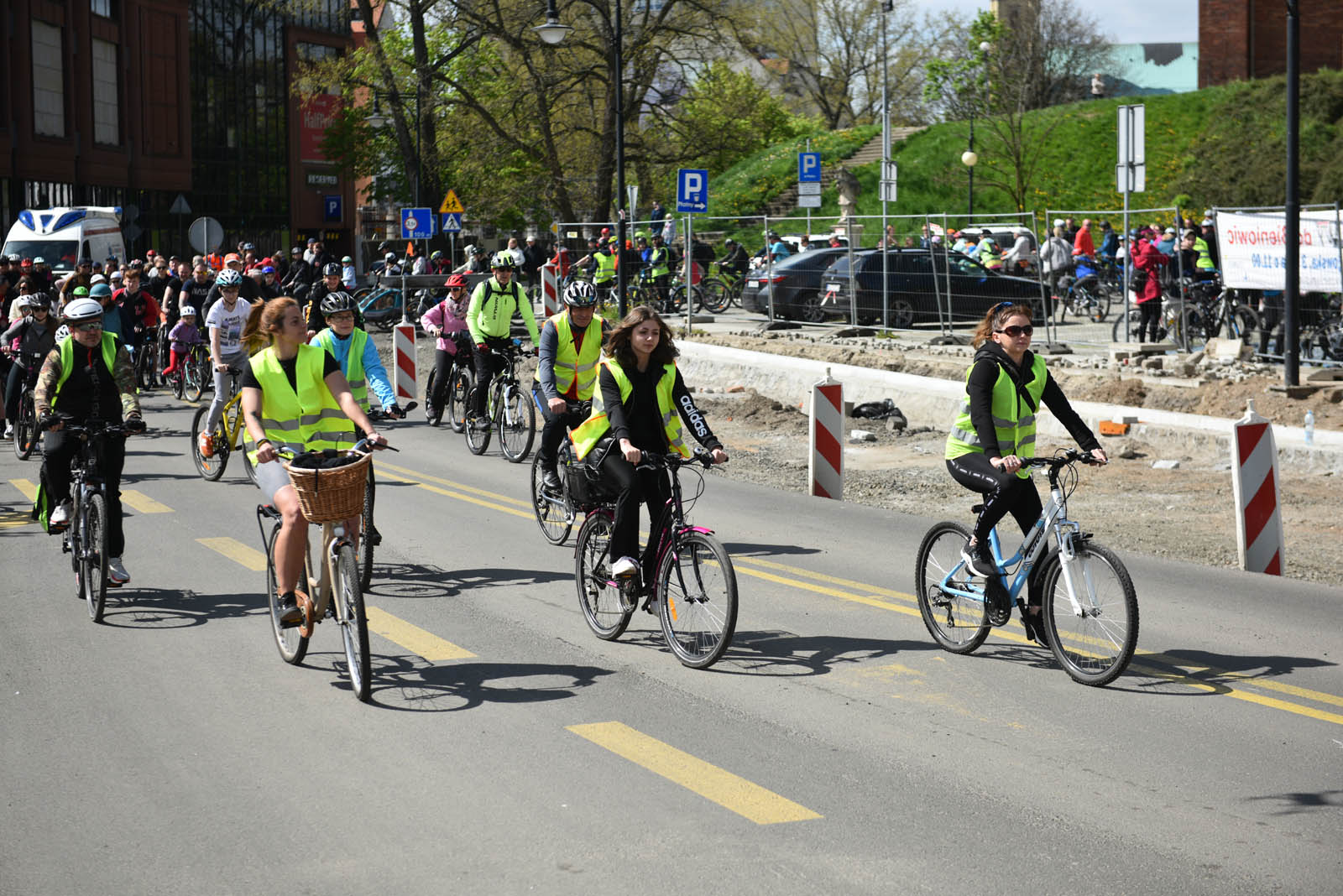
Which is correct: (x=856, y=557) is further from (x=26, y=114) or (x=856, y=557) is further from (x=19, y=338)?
(x=26, y=114)

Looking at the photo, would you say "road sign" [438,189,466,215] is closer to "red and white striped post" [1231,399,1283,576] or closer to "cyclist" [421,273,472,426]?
"cyclist" [421,273,472,426]

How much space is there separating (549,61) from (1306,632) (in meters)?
38.0

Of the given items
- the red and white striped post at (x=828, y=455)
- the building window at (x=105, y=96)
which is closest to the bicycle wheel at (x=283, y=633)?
the red and white striped post at (x=828, y=455)

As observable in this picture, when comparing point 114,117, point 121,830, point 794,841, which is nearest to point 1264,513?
point 794,841

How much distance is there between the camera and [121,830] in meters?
5.25

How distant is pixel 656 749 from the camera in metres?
6.14

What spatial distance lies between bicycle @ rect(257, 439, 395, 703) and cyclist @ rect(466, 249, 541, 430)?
303 inches

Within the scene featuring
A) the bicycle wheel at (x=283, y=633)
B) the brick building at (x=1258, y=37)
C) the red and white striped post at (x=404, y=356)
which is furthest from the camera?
the brick building at (x=1258, y=37)

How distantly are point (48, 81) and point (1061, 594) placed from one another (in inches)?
2142

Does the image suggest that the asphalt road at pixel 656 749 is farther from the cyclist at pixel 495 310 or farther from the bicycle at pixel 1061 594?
the cyclist at pixel 495 310

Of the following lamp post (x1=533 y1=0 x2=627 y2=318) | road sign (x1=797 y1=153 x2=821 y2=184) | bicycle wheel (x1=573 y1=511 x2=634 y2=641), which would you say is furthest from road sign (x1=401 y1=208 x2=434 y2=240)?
bicycle wheel (x1=573 y1=511 x2=634 y2=641)

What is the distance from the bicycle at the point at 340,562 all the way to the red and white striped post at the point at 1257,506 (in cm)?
597

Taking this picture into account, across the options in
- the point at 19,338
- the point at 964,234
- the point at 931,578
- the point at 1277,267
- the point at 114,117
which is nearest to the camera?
the point at 931,578

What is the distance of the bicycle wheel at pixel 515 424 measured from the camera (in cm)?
1570
